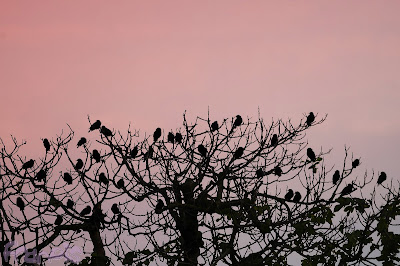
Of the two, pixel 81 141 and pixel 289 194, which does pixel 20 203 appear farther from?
pixel 289 194

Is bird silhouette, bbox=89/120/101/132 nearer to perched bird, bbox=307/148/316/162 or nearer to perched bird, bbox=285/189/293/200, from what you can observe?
perched bird, bbox=285/189/293/200

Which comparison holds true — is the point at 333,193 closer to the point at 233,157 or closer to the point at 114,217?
the point at 233,157

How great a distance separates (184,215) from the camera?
13.1 meters

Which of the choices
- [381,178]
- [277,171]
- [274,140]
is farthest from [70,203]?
[381,178]

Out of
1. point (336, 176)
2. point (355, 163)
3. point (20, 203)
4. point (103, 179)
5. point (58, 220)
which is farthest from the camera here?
point (58, 220)

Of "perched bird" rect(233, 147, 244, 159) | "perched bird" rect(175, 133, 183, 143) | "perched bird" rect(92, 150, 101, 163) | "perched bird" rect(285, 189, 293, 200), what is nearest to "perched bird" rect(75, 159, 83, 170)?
"perched bird" rect(92, 150, 101, 163)

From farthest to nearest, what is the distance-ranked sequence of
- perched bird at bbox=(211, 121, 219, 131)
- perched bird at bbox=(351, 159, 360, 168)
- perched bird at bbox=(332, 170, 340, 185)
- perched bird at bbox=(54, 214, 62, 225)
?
perched bird at bbox=(54, 214, 62, 225) → perched bird at bbox=(211, 121, 219, 131) → perched bird at bbox=(351, 159, 360, 168) → perched bird at bbox=(332, 170, 340, 185)

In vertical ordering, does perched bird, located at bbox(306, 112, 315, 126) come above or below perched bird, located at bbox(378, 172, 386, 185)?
above

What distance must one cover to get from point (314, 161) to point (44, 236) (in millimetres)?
6107

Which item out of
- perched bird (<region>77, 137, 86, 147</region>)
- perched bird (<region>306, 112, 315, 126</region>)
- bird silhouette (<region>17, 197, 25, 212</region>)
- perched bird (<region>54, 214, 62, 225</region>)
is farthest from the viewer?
perched bird (<region>306, 112, 315, 126</region>)

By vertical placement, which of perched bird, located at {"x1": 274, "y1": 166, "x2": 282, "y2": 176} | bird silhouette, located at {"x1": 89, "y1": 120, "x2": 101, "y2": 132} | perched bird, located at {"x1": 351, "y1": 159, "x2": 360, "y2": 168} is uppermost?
bird silhouette, located at {"x1": 89, "y1": 120, "x2": 101, "y2": 132}

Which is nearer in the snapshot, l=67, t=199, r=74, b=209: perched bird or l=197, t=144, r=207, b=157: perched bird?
l=197, t=144, r=207, b=157: perched bird

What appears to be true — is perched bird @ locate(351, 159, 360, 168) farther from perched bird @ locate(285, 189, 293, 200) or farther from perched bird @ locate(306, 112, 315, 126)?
perched bird @ locate(306, 112, 315, 126)

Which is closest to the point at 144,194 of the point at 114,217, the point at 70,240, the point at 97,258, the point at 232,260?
the point at 114,217
